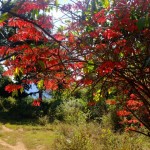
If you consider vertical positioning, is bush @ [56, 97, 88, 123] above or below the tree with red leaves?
above

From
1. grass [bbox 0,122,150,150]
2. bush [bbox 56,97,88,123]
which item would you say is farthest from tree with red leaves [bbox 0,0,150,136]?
bush [bbox 56,97,88,123]

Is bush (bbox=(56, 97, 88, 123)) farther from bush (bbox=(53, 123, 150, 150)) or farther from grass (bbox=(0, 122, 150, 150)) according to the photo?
bush (bbox=(53, 123, 150, 150))

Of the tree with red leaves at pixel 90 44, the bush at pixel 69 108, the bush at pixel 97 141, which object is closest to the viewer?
the tree with red leaves at pixel 90 44

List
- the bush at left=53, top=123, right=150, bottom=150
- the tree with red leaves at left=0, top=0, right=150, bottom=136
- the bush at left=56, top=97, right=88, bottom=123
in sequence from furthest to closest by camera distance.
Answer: the bush at left=56, top=97, right=88, bottom=123 → the bush at left=53, top=123, right=150, bottom=150 → the tree with red leaves at left=0, top=0, right=150, bottom=136

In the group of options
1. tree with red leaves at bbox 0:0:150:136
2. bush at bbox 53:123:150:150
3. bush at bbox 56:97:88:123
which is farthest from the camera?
bush at bbox 56:97:88:123

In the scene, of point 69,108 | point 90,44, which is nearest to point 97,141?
point 90,44

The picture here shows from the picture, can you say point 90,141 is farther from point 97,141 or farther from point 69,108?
point 69,108

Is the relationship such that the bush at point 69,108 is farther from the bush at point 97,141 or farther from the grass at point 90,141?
the bush at point 97,141

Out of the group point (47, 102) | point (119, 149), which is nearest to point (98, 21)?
point (119, 149)

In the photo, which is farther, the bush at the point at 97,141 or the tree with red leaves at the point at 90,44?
the bush at the point at 97,141

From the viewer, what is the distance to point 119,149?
23.6 ft

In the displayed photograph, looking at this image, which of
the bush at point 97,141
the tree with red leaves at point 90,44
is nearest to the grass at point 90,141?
the bush at point 97,141

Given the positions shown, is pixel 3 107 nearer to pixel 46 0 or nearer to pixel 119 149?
pixel 119 149

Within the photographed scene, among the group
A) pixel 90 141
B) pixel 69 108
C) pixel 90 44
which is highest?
pixel 69 108
